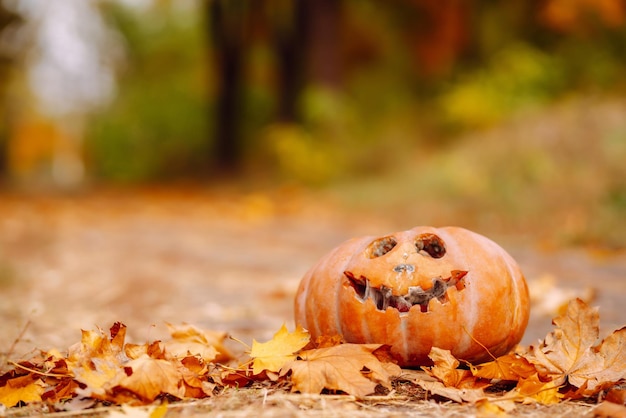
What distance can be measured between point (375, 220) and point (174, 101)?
1402 cm

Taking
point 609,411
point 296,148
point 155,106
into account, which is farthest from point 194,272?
point 155,106

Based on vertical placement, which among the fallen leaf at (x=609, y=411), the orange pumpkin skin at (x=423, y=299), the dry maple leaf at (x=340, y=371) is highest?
the orange pumpkin skin at (x=423, y=299)

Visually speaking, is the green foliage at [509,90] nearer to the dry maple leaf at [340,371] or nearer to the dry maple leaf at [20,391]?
the dry maple leaf at [340,371]

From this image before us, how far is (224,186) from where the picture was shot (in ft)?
48.6

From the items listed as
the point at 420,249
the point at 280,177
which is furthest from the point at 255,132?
the point at 420,249

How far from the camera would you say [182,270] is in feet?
16.8

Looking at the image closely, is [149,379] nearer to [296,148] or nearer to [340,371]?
[340,371]

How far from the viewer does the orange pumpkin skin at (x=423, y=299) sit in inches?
81.8

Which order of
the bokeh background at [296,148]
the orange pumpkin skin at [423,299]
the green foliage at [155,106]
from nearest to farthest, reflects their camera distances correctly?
the orange pumpkin skin at [423,299]
the bokeh background at [296,148]
the green foliage at [155,106]

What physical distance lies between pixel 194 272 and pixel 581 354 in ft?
11.3

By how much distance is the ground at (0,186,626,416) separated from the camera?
3062 mm

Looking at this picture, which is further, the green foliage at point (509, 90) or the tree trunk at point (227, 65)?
the tree trunk at point (227, 65)

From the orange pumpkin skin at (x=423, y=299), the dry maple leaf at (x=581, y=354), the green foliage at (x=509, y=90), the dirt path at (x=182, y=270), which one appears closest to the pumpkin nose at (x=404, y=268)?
the orange pumpkin skin at (x=423, y=299)

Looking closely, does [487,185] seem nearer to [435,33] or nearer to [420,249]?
[420,249]
